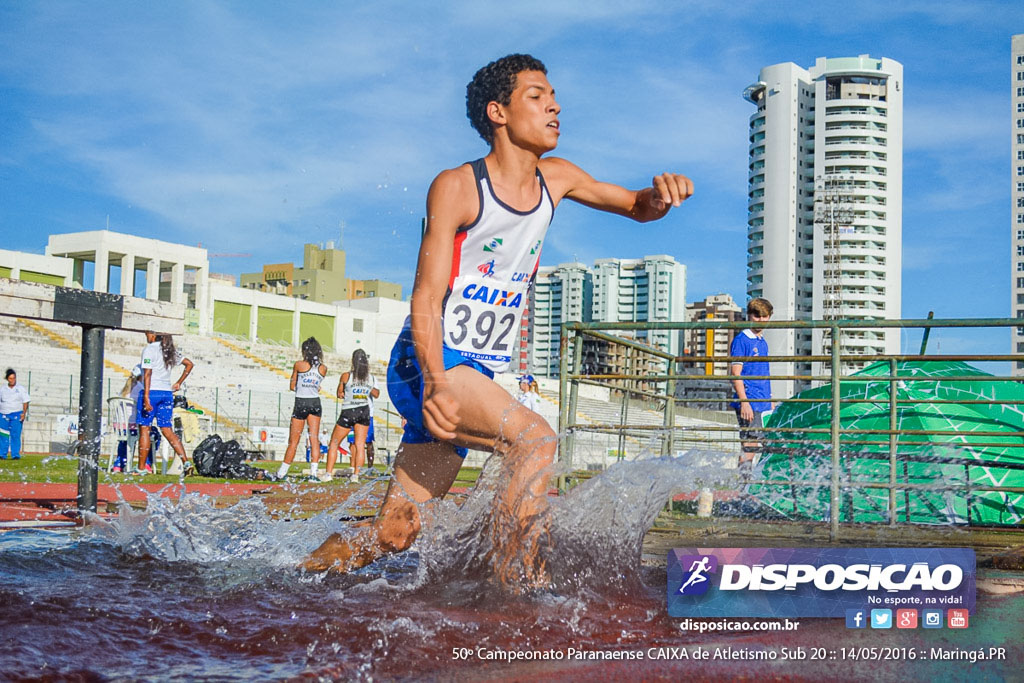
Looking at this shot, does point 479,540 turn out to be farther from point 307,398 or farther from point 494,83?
point 307,398

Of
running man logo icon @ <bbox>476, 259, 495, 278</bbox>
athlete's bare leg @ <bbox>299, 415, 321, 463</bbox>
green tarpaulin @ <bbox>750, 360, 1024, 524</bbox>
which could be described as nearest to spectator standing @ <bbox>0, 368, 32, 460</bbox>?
athlete's bare leg @ <bbox>299, 415, 321, 463</bbox>

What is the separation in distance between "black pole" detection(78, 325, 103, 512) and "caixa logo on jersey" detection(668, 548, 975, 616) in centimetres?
375

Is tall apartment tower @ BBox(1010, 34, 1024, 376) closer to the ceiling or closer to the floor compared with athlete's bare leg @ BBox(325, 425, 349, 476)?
closer to the ceiling

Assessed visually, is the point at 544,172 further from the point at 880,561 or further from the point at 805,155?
the point at 805,155

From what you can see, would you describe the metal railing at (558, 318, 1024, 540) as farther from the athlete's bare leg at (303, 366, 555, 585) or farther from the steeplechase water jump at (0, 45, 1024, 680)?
the athlete's bare leg at (303, 366, 555, 585)

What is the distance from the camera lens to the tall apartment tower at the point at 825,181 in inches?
4683

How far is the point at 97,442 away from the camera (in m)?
5.15

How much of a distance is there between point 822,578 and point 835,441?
3.06 meters

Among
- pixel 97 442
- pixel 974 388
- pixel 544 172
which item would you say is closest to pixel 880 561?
pixel 544 172

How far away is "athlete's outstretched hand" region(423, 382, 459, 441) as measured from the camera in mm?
2963

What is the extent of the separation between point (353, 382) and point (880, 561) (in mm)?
10355

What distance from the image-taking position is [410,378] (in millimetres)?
3266

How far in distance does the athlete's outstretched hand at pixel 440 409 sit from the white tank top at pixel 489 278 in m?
0.25

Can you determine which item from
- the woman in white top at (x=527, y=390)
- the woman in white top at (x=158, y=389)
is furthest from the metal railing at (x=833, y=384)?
the woman in white top at (x=527, y=390)
